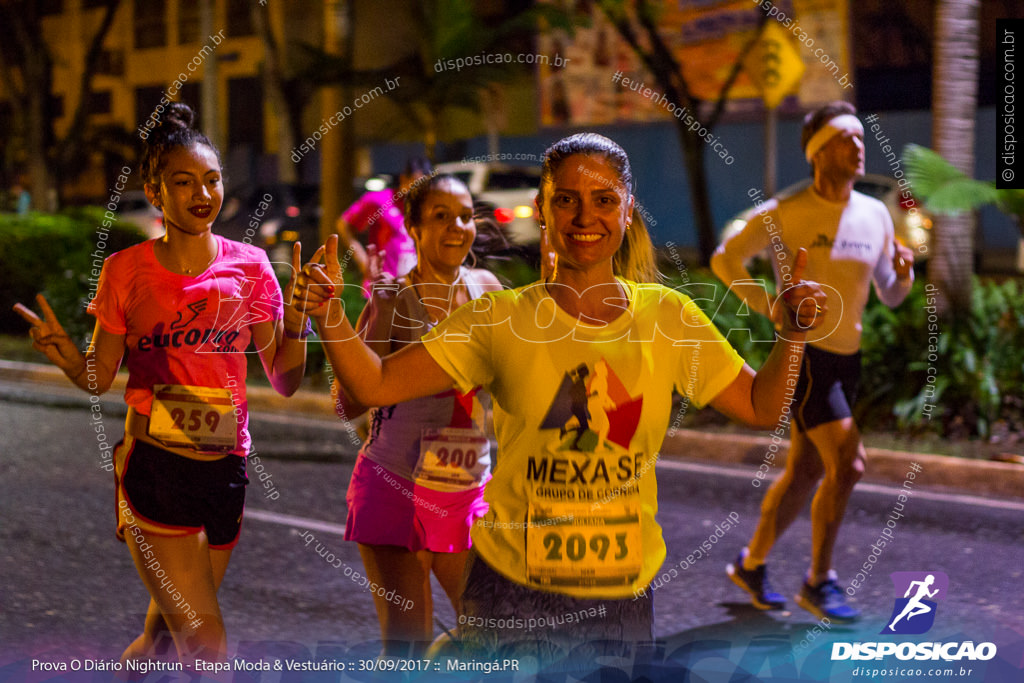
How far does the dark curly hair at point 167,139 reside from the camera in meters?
3.25

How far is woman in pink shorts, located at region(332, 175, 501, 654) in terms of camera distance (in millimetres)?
3432

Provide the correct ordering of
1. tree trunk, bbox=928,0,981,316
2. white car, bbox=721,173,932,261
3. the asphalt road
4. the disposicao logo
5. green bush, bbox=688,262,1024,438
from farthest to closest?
white car, bbox=721,173,932,261 → tree trunk, bbox=928,0,981,316 → green bush, bbox=688,262,1024,438 → the asphalt road → the disposicao logo

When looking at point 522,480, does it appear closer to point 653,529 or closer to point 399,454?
point 653,529

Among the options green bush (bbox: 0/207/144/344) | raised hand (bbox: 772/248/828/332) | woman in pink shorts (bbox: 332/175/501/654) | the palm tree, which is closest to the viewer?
raised hand (bbox: 772/248/828/332)

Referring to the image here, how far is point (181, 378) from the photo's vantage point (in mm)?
3215

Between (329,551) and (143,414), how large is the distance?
272 centimetres

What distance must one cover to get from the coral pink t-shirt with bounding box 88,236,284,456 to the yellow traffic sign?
6.21 metres

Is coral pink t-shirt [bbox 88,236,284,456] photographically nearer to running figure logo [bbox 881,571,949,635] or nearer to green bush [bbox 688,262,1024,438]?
running figure logo [bbox 881,571,949,635]

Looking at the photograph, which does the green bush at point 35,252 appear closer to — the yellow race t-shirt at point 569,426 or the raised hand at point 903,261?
the raised hand at point 903,261

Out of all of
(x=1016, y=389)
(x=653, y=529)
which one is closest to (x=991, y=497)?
(x=1016, y=389)

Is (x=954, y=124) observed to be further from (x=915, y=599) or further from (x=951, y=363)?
(x=915, y=599)

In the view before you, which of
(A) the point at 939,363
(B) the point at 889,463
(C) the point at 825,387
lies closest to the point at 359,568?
(C) the point at 825,387

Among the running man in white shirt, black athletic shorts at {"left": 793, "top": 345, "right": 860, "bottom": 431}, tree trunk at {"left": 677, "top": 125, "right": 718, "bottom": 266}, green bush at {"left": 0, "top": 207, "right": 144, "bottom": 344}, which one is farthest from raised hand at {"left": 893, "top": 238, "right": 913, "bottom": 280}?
green bush at {"left": 0, "top": 207, "right": 144, "bottom": 344}

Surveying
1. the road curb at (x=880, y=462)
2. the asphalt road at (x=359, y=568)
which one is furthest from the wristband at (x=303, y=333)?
the road curb at (x=880, y=462)
